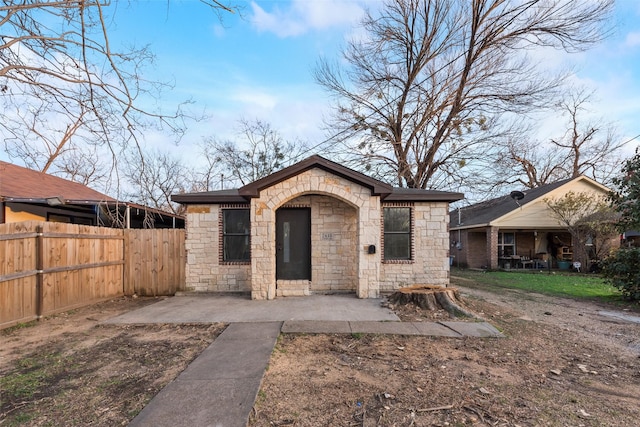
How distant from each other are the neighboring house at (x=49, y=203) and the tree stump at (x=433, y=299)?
6399 mm

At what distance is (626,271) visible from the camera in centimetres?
826

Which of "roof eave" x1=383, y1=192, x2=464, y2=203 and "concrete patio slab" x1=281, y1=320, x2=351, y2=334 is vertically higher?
"roof eave" x1=383, y1=192, x2=464, y2=203

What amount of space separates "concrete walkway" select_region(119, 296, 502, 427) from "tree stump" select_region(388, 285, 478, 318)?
0.58 metres

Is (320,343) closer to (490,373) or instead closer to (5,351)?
(490,373)

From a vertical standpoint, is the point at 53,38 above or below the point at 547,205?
above

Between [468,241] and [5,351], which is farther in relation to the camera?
[468,241]

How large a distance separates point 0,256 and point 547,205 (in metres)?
21.5

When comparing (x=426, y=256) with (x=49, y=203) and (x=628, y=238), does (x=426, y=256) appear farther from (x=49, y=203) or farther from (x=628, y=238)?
(x=628, y=238)

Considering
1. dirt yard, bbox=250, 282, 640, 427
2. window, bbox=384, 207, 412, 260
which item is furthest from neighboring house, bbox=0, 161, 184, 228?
window, bbox=384, 207, 412, 260

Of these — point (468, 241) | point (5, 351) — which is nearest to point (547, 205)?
point (468, 241)

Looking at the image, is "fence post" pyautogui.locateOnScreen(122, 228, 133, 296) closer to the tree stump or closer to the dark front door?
the dark front door

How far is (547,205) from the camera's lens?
55.9 feet

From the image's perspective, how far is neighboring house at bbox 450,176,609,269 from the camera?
17.4m

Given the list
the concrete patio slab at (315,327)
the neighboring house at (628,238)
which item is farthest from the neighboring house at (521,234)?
the concrete patio slab at (315,327)
